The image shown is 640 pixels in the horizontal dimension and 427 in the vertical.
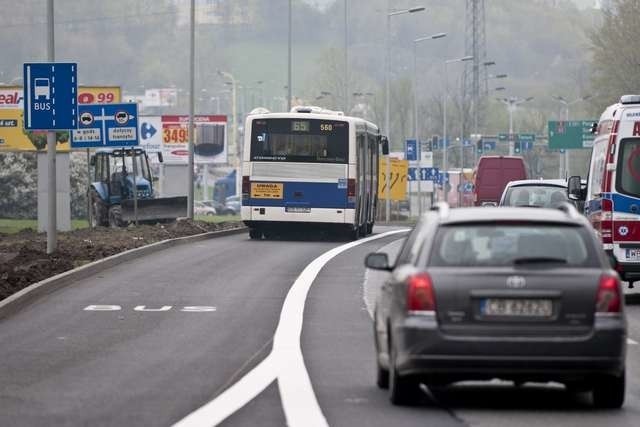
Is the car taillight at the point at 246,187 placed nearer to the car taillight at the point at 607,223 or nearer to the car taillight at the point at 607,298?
the car taillight at the point at 607,223

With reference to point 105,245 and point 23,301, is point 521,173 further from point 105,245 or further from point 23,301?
point 23,301

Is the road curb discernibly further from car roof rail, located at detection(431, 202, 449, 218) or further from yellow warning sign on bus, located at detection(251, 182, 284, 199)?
car roof rail, located at detection(431, 202, 449, 218)

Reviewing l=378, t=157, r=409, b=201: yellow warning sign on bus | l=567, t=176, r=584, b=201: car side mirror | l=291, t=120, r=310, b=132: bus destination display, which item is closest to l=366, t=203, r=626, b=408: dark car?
l=567, t=176, r=584, b=201: car side mirror

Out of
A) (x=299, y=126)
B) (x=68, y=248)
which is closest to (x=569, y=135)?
(x=299, y=126)

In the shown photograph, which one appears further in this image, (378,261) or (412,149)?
(412,149)

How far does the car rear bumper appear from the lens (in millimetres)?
11570

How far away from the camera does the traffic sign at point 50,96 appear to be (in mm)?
28531

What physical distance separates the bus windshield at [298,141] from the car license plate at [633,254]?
61.1 feet

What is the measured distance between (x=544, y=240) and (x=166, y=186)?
94.8 metres

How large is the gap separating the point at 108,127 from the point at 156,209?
8.54 m

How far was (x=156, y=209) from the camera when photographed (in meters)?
53.2

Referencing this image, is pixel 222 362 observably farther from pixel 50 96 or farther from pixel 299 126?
pixel 299 126

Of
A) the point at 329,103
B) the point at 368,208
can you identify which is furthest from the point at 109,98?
the point at 329,103

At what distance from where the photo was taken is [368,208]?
149ft
